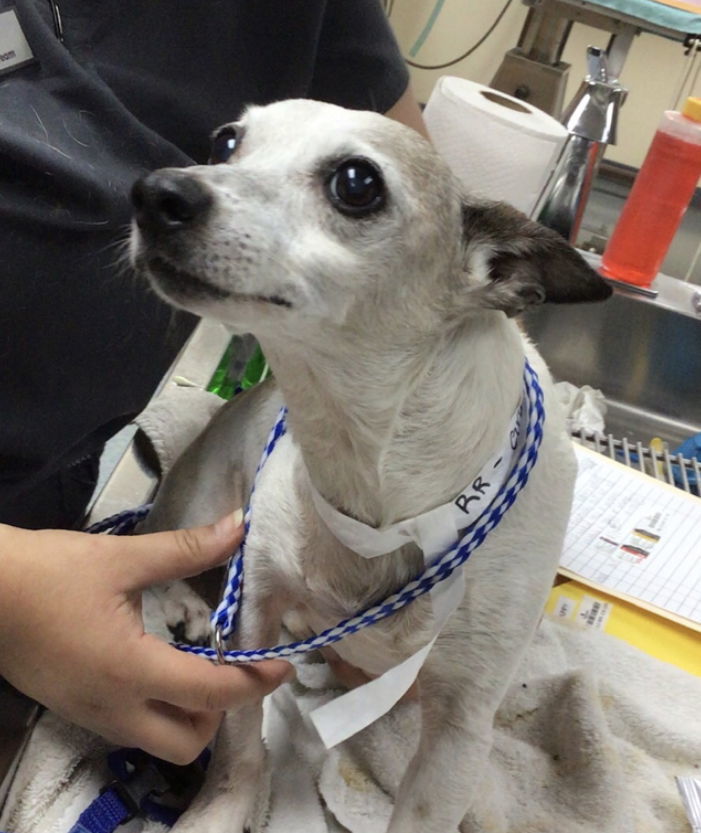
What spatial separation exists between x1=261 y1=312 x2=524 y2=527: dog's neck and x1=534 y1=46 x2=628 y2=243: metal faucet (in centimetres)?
90

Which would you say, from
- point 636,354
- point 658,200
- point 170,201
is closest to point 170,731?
point 170,201

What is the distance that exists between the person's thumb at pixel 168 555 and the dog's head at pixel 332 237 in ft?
0.80

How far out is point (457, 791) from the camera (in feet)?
2.66

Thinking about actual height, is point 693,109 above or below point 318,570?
above

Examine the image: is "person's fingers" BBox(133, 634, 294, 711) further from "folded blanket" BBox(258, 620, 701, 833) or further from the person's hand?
"folded blanket" BBox(258, 620, 701, 833)

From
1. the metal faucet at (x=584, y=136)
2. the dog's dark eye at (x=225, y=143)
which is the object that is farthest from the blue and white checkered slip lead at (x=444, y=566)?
the metal faucet at (x=584, y=136)

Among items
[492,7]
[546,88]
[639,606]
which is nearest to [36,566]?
[639,606]

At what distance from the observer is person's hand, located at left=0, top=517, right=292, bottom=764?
725mm

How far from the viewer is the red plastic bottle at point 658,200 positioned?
1.56 m

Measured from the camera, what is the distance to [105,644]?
730 millimetres

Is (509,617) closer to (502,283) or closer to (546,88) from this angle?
(502,283)

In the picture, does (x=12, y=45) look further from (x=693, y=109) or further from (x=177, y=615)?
(x=693, y=109)

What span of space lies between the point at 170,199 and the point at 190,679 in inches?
16.7

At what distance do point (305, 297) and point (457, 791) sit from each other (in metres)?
0.50
